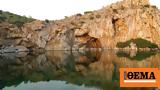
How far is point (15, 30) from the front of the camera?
171250mm

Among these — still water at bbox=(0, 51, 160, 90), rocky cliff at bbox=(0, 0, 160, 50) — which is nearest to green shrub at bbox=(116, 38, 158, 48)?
rocky cliff at bbox=(0, 0, 160, 50)

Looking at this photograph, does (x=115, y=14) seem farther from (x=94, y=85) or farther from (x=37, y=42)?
(x=94, y=85)

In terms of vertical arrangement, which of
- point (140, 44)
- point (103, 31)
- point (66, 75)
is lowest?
point (140, 44)

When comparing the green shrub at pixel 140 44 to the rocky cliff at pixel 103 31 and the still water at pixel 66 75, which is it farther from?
the still water at pixel 66 75

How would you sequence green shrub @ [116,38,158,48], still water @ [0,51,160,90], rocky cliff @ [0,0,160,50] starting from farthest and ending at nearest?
rocky cliff @ [0,0,160,50] < green shrub @ [116,38,158,48] < still water @ [0,51,160,90]

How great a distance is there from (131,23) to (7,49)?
71.8 meters

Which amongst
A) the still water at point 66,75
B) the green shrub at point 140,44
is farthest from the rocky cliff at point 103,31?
the still water at point 66,75

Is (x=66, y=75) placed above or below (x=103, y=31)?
above

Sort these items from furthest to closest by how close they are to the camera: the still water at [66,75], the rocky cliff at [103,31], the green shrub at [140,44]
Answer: the rocky cliff at [103,31] → the green shrub at [140,44] → the still water at [66,75]

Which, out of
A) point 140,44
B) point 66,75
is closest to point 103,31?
point 140,44

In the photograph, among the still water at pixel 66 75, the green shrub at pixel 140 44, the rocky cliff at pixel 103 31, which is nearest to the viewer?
the still water at pixel 66 75

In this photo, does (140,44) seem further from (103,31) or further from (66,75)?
(66,75)

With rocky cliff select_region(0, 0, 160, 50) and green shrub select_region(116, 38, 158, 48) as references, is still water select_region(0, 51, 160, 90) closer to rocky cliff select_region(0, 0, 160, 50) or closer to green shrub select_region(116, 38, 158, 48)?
green shrub select_region(116, 38, 158, 48)

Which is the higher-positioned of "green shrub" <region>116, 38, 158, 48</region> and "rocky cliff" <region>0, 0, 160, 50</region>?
"rocky cliff" <region>0, 0, 160, 50</region>
